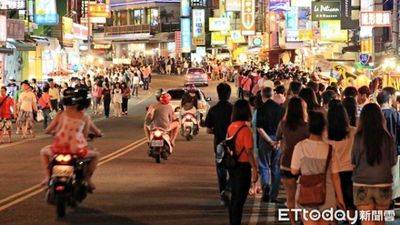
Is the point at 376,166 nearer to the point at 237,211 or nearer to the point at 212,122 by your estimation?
the point at 237,211

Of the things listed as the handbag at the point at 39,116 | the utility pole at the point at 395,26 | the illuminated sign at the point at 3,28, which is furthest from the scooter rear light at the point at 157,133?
the illuminated sign at the point at 3,28

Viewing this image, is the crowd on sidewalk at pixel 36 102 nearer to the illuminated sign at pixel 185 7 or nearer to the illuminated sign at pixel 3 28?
the illuminated sign at pixel 3 28

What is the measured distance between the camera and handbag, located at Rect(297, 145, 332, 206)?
8.20 metres

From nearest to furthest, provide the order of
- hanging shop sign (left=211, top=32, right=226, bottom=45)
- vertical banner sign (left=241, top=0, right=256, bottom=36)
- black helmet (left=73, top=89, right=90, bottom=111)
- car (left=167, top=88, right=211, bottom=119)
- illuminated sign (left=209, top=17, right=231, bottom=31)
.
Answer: black helmet (left=73, top=89, right=90, bottom=111), car (left=167, top=88, right=211, bottom=119), vertical banner sign (left=241, top=0, right=256, bottom=36), illuminated sign (left=209, top=17, right=231, bottom=31), hanging shop sign (left=211, top=32, right=226, bottom=45)

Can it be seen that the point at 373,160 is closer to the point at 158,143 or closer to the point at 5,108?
the point at 158,143

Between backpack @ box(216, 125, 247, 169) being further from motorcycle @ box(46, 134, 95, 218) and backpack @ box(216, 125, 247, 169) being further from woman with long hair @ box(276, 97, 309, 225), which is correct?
motorcycle @ box(46, 134, 95, 218)

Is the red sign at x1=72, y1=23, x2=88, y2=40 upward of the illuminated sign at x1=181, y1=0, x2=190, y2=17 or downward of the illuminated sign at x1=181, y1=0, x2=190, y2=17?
downward

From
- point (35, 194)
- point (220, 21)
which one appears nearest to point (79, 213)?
point (35, 194)

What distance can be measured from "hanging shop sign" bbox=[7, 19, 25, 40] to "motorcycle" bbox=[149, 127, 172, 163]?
18120 millimetres

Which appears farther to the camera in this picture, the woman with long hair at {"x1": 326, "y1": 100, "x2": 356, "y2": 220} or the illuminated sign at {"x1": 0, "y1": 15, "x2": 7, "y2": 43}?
the illuminated sign at {"x1": 0, "y1": 15, "x2": 7, "y2": 43}

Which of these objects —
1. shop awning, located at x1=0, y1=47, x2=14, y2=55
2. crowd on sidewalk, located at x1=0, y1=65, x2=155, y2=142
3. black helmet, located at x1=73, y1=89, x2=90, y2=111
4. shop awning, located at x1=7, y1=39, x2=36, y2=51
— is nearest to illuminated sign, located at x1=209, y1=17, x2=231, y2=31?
crowd on sidewalk, located at x1=0, y1=65, x2=155, y2=142

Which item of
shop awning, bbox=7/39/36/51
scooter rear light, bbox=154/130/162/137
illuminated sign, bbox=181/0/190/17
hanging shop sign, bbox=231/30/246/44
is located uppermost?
illuminated sign, bbox=181/0/190/17

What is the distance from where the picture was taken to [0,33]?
33.2 metres

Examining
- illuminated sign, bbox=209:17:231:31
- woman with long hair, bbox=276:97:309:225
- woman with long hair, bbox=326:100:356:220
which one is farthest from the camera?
illuminated sign, bbox=209:17:231:31
